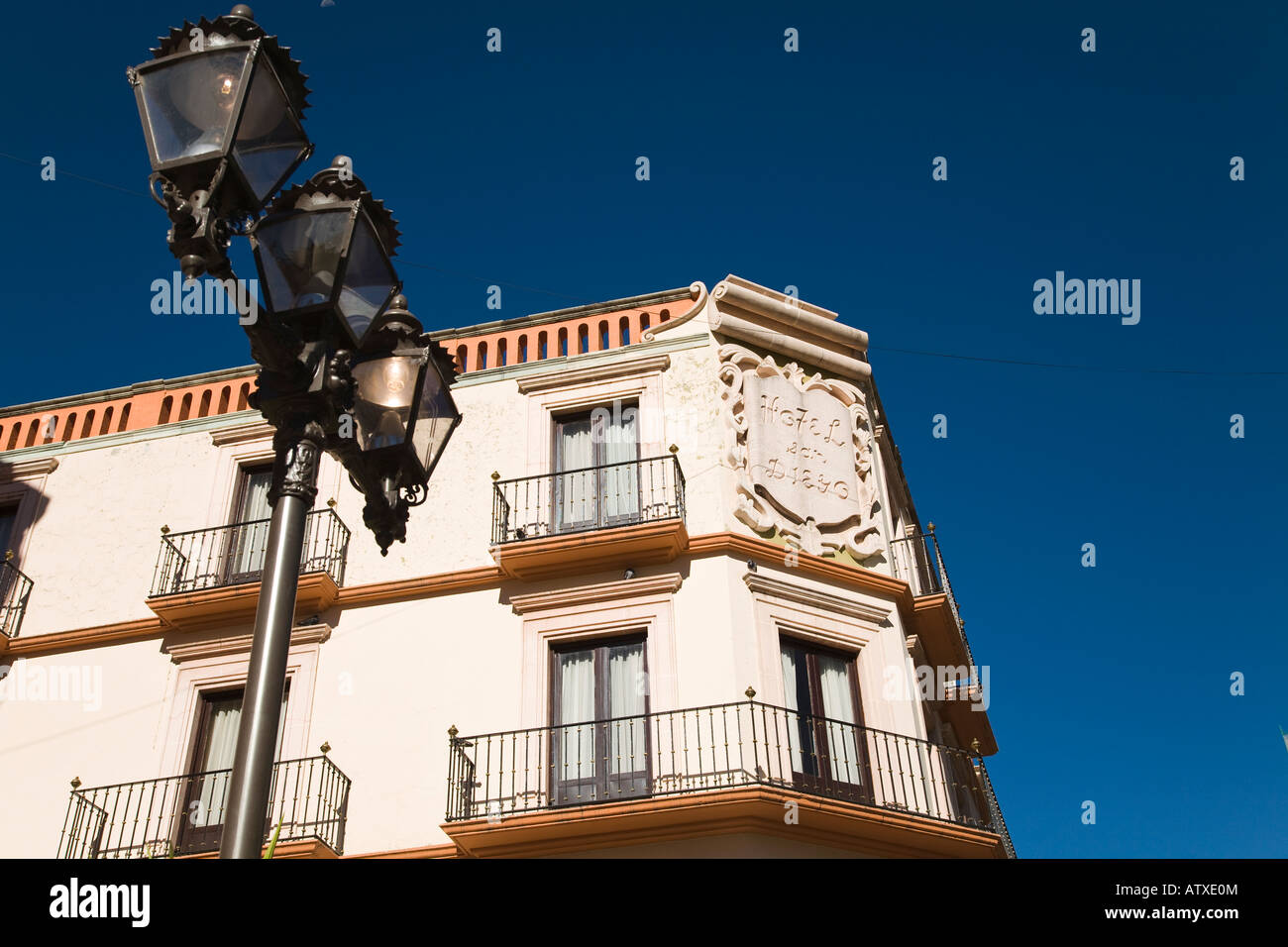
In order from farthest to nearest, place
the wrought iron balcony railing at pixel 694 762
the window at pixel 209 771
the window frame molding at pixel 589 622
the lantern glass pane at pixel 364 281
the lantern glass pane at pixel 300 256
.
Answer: the window frame molding at pixel 589 622 < the window at pixel 209 771 < the wrought iron balcony railing at pixel 694 762 < the lantern glass pane at pixel 364 281 < the lantern glass pane at pixel 300 256

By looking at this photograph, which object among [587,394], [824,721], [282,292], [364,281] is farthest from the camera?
[587,394]

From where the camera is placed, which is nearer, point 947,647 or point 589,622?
point 589,622

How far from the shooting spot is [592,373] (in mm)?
15438

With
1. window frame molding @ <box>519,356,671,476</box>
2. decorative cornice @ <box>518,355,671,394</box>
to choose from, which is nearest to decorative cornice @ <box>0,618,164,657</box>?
window frame molding @ <box>519,356,671,476</box>

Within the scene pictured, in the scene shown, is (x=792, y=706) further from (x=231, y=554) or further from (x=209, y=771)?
(x=231, y=554)

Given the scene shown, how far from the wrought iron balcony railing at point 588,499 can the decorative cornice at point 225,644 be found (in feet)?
8.16

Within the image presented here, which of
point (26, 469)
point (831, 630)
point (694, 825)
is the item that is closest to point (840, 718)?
point (831, 630)

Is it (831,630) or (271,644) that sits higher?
(831,630)

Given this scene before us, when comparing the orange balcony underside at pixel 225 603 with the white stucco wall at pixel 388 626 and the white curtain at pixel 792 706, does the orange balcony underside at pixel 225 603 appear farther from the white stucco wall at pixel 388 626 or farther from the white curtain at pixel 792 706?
the white curtain at pixel 792 706

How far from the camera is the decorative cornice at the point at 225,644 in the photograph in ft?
46.1

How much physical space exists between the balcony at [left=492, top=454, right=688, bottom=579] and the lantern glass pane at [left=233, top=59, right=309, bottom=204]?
26.9ft

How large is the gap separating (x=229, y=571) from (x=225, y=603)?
844 mm

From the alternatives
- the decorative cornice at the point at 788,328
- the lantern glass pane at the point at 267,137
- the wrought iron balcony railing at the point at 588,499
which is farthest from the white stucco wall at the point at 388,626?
the lantern glass pane at the point at 267,137
